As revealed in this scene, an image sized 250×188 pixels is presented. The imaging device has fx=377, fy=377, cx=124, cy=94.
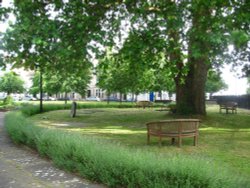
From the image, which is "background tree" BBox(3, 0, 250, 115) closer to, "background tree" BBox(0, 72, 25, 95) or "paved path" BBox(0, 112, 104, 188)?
"paved path" BBox(0, 112, 104, 188)

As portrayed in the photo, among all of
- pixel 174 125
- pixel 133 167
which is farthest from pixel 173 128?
pixel 133 167

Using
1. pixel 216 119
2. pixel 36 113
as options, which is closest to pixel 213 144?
pixel 216 119

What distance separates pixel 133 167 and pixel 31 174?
107 inches

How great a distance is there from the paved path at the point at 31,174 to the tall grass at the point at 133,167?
254 mm

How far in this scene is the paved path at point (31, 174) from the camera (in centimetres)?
730

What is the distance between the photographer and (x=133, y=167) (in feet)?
21.8

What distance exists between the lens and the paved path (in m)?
7.30

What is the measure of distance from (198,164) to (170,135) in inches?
214

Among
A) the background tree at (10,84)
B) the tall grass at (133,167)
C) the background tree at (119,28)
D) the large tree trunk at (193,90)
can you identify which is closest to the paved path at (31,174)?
the tall grass at (133,167)

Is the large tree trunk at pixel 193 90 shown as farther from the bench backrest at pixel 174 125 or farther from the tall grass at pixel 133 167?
the tall grass at pixel 133 167

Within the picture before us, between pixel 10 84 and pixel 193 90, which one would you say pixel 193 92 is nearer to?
pixel 193 90

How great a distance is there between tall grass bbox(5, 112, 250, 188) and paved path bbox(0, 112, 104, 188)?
0.83 ft

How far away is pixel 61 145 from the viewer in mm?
8938

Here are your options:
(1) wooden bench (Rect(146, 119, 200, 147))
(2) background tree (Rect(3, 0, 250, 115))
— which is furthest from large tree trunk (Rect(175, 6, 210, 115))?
(1) wooden bench (Rect(146, 119, 200, 147))
